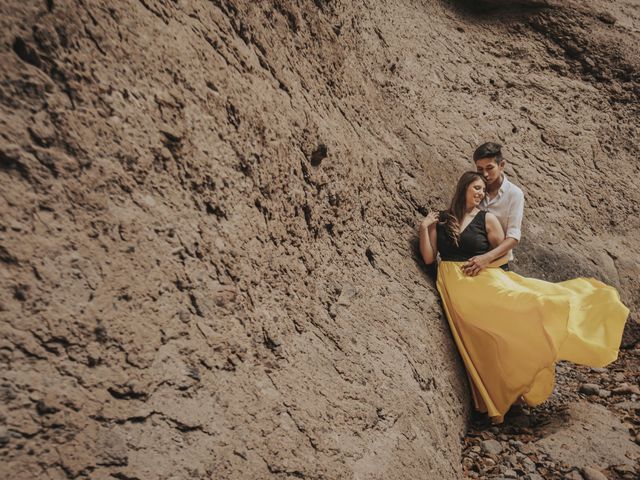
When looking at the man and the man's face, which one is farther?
the man's face

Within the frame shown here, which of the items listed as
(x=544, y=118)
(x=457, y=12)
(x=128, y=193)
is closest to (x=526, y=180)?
(x=544, y=118)

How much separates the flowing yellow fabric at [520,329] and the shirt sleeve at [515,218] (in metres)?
0.34

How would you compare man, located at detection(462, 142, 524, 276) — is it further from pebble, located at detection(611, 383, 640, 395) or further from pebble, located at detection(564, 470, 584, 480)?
pebble, located at detection(564, 470, 584, 480)

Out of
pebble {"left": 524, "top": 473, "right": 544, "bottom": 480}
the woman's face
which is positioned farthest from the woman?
pebble {"left": 524, "top": 473, "right": 544, "bottom": 480}

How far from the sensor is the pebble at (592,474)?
7.98 ft

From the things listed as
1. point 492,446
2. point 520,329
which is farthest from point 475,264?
point 492,446

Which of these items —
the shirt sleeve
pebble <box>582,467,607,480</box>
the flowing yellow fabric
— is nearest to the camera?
pebble <box>582,467,607,480</box>

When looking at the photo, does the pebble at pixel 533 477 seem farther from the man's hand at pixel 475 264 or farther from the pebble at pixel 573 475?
the man's hand at pixel 475 264

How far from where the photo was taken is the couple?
2789 mm

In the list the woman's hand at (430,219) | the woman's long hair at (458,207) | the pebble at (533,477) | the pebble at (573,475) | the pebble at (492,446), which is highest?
the woman's long hair at (458,207)

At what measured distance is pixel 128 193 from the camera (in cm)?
159

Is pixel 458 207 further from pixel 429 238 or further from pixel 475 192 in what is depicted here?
pixel 429 238

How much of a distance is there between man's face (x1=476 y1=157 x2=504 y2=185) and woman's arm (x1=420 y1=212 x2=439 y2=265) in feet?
1.91

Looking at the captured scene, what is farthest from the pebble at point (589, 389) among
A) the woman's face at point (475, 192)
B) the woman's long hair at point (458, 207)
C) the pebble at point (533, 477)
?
the woman's face at point (475, 192)
